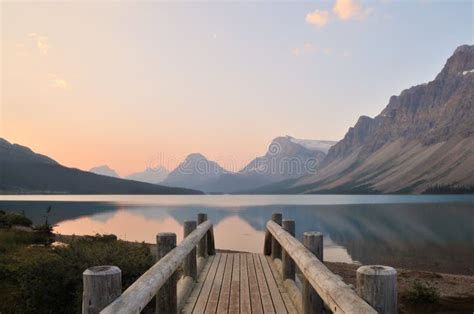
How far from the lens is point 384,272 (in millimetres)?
3152

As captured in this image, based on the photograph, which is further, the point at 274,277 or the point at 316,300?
the point at 274,277

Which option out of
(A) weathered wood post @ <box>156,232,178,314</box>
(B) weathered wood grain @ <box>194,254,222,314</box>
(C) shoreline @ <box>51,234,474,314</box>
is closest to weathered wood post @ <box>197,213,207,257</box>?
(B) weathered wood grain @ <box>194,254,222,314</box>

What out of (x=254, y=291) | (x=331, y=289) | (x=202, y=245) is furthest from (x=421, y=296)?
(x=331, y=289)

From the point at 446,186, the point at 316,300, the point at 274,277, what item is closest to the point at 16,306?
the point at 274,277

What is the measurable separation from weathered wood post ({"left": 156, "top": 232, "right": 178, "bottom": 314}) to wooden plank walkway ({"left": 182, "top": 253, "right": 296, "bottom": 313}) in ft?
2.27

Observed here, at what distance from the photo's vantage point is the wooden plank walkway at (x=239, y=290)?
6926 millimetres

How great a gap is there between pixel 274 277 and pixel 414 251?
2679 cm

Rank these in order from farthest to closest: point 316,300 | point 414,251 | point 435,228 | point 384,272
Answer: point 435,228
point 414,251
point 316,300
point 384,272

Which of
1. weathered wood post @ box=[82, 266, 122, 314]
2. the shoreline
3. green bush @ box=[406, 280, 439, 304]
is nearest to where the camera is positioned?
weathered wood post @ box=[82, 266, 122, 314]

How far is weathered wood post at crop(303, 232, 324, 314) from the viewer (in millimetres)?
5691

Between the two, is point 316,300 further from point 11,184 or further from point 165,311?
point 11,184

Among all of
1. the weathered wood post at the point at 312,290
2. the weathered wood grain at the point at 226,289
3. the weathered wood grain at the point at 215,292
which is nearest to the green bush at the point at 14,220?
the weathered wood grain at the point at 226,289

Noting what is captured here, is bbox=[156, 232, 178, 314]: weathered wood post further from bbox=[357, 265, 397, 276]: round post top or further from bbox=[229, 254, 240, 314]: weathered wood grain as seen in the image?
bbox=[357, 265, 397, 276]: round post top

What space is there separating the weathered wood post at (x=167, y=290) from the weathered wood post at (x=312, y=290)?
187 cm
